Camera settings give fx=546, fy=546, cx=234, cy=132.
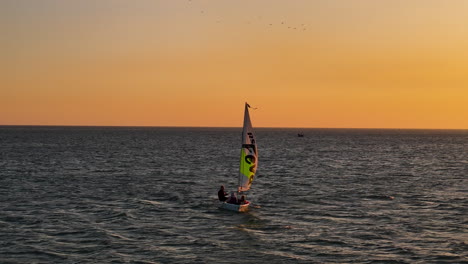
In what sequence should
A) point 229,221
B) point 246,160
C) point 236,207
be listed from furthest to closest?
point 246,160
point 236,207
point 229,221

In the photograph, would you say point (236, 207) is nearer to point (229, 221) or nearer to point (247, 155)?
point (229, 221)

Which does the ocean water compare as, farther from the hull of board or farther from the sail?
the sail

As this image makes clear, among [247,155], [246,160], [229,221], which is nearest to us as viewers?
[229,221]

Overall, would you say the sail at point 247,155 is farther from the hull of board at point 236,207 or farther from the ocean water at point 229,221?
the ocean water at point 229,221

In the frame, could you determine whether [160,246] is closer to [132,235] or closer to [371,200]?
[132,235]

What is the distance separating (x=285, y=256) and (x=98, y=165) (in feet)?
249

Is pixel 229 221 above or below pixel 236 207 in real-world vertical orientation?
below

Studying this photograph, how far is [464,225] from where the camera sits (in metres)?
43.8

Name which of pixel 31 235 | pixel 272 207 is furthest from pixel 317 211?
pixel 31 235

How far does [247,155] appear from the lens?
161 ft

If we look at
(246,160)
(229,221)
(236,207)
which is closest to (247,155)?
(246,160)

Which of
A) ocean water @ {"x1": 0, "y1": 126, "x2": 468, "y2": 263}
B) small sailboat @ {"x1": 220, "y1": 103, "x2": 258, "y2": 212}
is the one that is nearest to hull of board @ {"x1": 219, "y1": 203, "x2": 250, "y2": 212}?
small sailboat @ {"x1": 220, "y1": 103, "x2": 258, "y2": 212}

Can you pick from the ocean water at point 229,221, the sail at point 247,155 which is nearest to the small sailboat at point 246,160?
the sail at point 247,155

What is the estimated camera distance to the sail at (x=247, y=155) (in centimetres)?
4812
